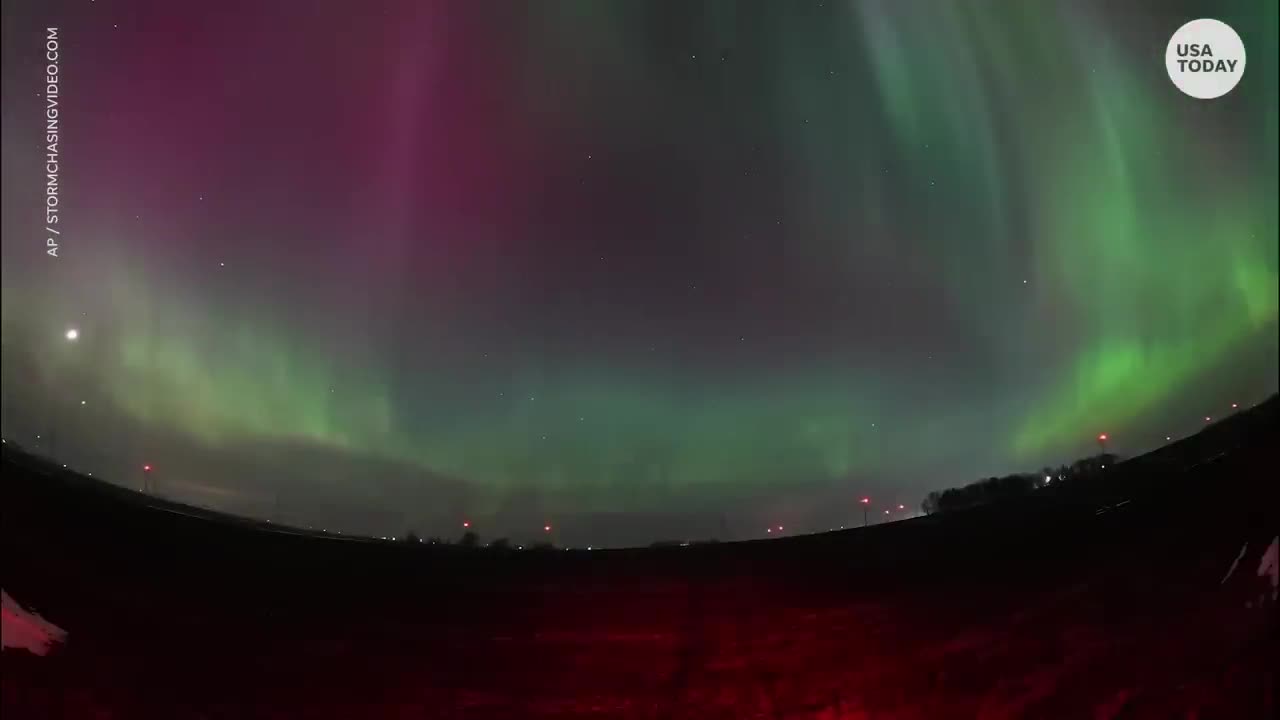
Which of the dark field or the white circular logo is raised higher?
the white circular logo

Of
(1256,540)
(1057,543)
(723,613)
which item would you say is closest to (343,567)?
(723,613)

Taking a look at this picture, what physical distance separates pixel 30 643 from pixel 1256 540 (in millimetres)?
14419

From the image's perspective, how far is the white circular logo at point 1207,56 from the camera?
9164 millimetres

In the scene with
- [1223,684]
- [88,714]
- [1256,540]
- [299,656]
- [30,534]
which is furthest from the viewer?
[30,534]

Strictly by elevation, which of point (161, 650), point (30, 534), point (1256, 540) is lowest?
point (161, 650)

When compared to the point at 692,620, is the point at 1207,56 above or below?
above

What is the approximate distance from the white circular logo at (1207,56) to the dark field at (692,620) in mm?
5154

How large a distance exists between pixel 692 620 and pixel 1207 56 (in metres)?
9.72

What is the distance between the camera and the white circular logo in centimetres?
916

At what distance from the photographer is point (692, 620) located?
10102mm

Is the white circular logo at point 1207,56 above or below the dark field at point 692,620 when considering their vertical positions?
above

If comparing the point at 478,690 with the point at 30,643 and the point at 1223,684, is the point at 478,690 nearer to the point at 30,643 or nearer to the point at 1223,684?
the point at 30,643

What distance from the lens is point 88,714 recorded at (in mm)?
7953

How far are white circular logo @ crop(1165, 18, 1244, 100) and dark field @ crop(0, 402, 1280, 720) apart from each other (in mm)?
5154
